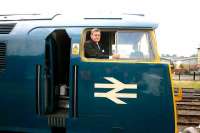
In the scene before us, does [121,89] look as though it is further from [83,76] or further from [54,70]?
[54,70]

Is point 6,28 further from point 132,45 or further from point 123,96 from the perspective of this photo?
point 123,96

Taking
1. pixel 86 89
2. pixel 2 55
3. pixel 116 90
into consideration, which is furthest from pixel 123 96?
pixel 2 55

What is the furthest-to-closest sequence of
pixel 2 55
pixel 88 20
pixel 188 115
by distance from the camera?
pixel 188 115 < pixel 2 55 < pixel 88 20

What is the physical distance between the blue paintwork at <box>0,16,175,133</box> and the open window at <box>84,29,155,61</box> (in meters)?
0.12

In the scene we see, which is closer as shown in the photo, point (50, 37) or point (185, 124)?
point (50, 37)

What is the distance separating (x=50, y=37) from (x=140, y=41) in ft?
5.38

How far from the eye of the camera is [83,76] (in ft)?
22.7

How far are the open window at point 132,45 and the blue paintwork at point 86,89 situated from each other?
0.12 meters

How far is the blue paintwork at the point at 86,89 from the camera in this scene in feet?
22.0

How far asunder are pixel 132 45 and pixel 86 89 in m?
1.11

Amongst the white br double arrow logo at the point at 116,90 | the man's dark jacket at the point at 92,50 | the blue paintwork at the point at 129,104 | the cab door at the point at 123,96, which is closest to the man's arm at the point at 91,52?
the man's dark jacket at the point at 92,50

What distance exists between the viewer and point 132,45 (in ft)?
23.0

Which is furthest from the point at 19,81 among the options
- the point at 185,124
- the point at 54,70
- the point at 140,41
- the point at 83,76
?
the point at 185,124

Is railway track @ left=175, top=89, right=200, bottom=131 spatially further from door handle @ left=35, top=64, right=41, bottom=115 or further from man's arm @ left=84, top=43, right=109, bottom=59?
door handle @ left=35, top=64, right=41, bottom=115
